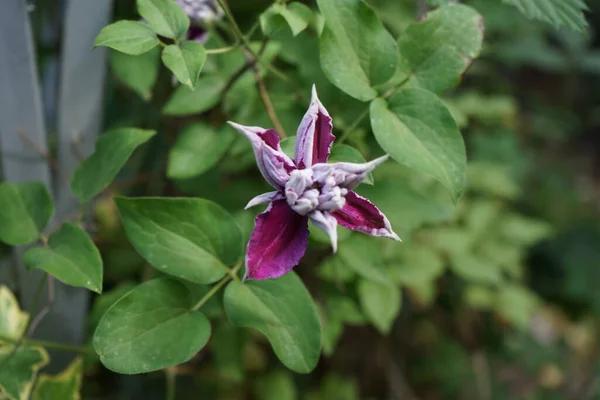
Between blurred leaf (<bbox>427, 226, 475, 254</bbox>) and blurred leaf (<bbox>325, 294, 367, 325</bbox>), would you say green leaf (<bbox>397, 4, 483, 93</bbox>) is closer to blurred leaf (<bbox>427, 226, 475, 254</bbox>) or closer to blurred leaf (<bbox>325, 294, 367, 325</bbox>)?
blurred leaf (<bbox>325, 294, 367, 325</bbox>)

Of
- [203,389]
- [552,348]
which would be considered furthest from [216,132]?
[552,348]

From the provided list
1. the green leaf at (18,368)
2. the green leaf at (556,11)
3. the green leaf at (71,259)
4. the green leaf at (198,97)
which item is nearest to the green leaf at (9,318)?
the green leaf at (18,368)

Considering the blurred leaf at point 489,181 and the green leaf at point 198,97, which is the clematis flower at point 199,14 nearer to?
the green leaf at point 198,97

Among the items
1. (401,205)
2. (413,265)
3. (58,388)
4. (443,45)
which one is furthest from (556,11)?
(58,388)

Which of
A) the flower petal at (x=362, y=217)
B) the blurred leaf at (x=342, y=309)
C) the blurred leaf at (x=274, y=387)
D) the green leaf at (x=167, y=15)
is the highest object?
the green leaf at (x=167, y=15)

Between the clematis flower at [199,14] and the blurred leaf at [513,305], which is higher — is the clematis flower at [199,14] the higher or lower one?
the higher one

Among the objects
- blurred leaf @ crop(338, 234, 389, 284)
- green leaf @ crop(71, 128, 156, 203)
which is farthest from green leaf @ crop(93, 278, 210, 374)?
blurred leaf @ crop(338, 234, 389, 284)
